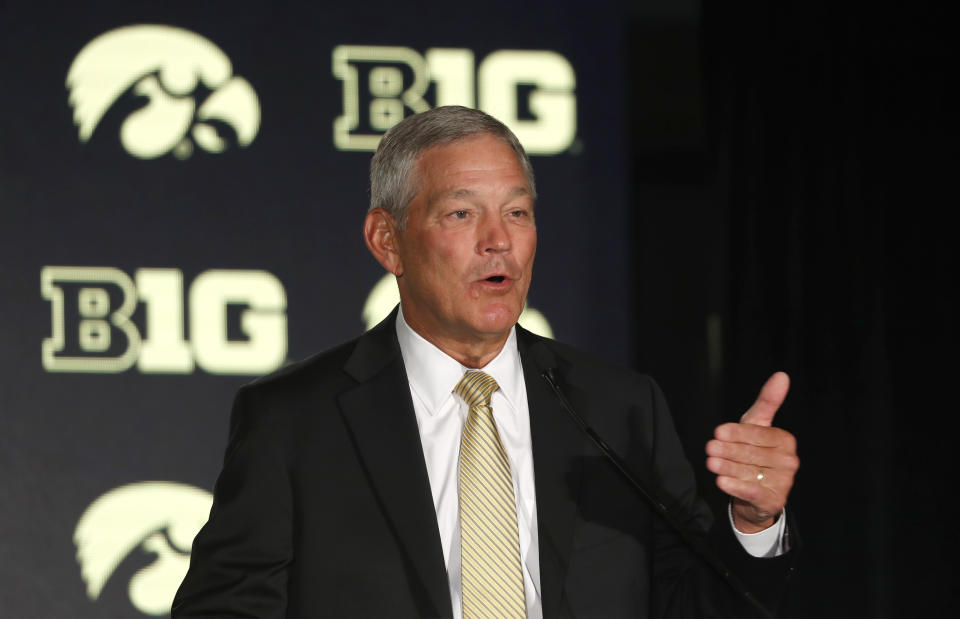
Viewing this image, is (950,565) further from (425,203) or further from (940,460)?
(425,203)

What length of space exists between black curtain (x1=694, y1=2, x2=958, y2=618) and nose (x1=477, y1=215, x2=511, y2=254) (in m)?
1.89

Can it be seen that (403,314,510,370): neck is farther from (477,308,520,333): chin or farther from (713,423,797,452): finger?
(713,423,797,452): finger

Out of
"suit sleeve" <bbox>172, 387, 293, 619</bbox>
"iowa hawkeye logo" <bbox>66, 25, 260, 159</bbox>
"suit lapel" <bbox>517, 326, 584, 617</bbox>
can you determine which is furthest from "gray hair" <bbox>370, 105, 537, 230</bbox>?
"iowa hawkeye logo" <bbox>66, 25, 260, 159</bbox>

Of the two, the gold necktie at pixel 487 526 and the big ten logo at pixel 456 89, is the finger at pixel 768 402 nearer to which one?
the gold necktie at pixel 487 526

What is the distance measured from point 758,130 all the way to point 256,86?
1.66 metres

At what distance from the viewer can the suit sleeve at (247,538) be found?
4.45 feet

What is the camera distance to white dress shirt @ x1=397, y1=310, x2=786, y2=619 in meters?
1.46

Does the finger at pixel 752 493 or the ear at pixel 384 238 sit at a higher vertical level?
the ear at pixel 384 238

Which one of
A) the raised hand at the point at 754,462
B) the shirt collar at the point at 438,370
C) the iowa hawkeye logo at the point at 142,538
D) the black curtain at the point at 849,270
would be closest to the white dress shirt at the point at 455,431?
the shirt collar at the point at 438,370

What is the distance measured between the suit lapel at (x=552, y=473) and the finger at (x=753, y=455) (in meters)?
0.31

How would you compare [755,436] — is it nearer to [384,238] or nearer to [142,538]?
[384,238]

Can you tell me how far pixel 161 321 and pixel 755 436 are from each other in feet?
8.26

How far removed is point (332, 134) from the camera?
3496 millimetres

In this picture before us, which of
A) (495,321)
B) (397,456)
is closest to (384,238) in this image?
(495,321)
